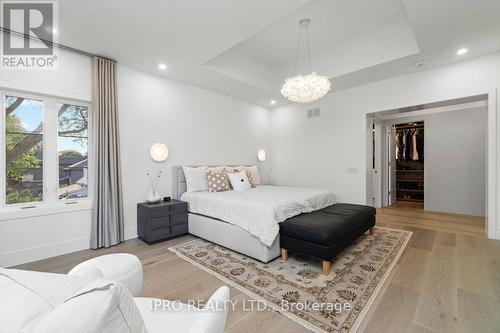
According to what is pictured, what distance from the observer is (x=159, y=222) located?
3.36 m

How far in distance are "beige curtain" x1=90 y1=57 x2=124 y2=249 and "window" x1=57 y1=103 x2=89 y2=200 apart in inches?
8.8

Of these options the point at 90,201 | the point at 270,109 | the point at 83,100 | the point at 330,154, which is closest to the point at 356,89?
the point at 330,154

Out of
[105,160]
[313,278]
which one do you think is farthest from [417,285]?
[105,160]

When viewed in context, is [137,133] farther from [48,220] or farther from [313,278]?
[313,278]

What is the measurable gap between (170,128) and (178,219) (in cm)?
168

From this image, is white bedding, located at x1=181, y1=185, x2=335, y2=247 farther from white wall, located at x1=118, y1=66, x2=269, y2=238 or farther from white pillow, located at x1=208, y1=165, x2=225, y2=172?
white wall, located at x1=118, y1=66, x2=269, y2=238

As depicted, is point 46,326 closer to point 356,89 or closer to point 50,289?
point 50,289

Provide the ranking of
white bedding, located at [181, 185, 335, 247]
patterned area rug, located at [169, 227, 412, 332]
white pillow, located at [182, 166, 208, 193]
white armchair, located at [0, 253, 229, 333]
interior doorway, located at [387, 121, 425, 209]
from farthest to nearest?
1. interior doorway, located at [387, 121, 425, 209]
2. white pillow, located at [182, 166, 208, 193]
3. white bedding, located at [181, 185, 335, 247]
4. patterned area rug, located at [169, 227, 412, 332]
5. white armchair, located at [0, 253, 229, 333]

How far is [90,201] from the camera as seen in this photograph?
322cm

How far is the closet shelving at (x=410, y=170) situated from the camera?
21.8ft

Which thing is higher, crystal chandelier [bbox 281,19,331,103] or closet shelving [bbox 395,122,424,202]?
crystal chandelier [bbox 281,19,331,103]

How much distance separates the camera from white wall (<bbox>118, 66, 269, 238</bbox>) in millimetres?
3576

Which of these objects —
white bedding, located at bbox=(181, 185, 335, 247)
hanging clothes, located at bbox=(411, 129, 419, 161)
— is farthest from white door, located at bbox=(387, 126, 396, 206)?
white bedding, located at bbox=(181, 185, 335, 247)

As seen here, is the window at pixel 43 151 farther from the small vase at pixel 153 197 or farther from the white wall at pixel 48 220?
the small vase at pixel 153 197
